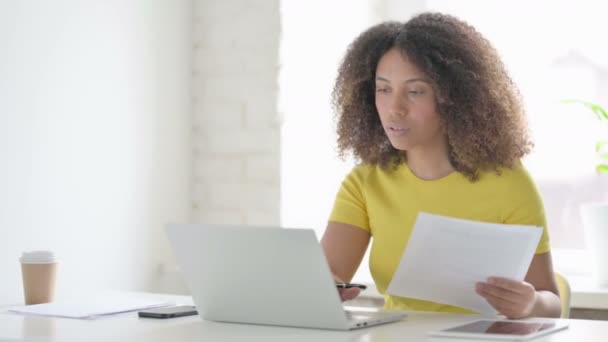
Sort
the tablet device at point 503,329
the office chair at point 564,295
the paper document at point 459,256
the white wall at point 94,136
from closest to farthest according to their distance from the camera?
the tablet device at point 503,329 < the paper document at point 459,256 < the office chair at point 564,295 < the white wall at point 94,136

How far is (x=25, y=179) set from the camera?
88.3 inches

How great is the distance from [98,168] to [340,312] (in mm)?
1177

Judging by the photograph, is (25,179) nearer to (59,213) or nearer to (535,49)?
(59,213)

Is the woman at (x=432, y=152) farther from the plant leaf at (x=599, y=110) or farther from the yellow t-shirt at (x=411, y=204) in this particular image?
the plant leaf at (x=599, y=110)

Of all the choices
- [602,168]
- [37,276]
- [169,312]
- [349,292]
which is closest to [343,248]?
[349,292]

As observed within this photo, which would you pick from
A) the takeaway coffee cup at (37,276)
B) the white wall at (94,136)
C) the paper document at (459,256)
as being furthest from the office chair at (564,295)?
the white wall at (94,136)

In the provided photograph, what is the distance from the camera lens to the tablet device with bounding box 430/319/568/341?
142cm

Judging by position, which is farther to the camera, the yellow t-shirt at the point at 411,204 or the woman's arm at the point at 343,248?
the woman's arm at the point at 343,248

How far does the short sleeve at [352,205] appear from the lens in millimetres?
2141

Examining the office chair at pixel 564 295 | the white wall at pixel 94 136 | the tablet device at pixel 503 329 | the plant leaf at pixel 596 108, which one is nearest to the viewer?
the tablet device at pixel 503 329

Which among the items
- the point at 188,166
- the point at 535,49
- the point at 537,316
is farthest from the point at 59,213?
the point at 535,49

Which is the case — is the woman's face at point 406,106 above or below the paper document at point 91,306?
above

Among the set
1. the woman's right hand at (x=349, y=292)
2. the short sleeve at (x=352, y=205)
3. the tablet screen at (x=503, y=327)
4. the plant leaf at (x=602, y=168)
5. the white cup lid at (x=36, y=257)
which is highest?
the plant leaf at (x=602, y=168)

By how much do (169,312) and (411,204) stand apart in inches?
24.9
